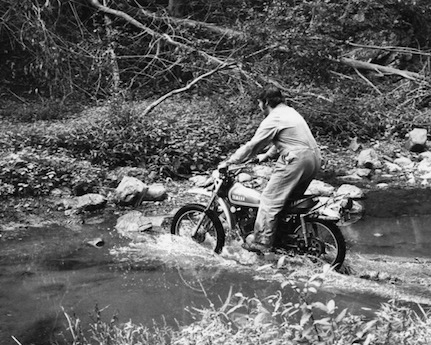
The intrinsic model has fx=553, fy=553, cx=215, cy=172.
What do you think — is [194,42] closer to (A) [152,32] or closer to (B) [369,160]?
(A) [152,32]

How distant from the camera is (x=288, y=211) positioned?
536 cm

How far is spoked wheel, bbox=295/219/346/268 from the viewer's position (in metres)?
5.21

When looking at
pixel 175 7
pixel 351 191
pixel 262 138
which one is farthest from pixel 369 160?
pixel 175 7

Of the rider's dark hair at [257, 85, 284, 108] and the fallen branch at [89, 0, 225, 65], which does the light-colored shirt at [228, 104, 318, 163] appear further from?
the fallen branch at [89, 0, 225, 65]

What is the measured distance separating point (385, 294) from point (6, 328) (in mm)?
3117

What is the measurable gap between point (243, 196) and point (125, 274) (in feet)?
4.65

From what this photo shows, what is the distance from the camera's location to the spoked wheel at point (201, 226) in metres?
5.86

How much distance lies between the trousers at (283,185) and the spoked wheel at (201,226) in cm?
56

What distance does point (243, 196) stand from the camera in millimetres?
5629

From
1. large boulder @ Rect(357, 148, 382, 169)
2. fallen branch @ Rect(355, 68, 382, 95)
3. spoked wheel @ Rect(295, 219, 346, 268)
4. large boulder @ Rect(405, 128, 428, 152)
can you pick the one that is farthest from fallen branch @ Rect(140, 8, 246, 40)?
spoked wheel @ Rect(295, 219, 346, 268)

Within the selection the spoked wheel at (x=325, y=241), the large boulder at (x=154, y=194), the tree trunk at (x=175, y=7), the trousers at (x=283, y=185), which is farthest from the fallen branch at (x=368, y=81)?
the spoked wheel at (x=325, y=241)

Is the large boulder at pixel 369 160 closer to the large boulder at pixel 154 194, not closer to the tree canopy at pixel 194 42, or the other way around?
the tree canopy at pixel 194 42

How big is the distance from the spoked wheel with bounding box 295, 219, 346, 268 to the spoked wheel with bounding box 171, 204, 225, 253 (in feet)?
2.89

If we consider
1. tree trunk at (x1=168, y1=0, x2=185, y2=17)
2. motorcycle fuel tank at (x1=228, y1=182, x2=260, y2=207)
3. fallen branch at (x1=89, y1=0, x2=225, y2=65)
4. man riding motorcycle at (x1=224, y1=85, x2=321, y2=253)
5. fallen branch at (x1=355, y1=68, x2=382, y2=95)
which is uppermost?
tree trunk at (x1=168, y1=0, x2=185, y2=17)
